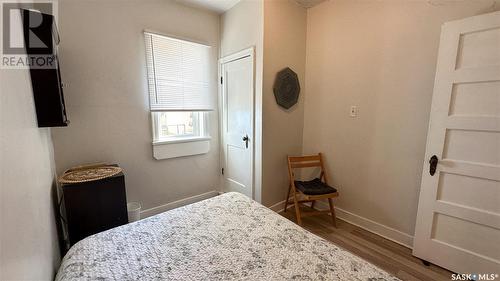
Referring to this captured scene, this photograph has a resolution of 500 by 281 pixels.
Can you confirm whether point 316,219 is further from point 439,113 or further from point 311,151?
point 439,113

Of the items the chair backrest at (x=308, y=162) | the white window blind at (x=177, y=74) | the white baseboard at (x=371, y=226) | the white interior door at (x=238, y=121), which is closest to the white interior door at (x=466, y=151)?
the white baseboard at (x=371, y=226)

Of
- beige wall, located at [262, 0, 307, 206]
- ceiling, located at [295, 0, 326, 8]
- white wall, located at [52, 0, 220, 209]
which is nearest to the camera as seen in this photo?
white wall, located at [52, 0, 220, 209]

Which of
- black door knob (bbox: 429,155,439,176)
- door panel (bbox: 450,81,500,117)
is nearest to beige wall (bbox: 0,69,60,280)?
black door knob (bbox: 429,155,439,176)

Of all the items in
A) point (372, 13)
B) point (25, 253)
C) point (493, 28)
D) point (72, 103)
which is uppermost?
point (372, 13)

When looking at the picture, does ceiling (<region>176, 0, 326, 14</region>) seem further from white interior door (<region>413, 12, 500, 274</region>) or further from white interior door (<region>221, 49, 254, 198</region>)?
white interior door (<region>413, 12, 500, 274</region>)

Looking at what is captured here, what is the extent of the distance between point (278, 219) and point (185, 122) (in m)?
1.98

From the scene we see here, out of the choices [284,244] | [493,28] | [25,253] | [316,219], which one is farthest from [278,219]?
[493,28]

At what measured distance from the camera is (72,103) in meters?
2.01

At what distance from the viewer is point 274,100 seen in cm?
250

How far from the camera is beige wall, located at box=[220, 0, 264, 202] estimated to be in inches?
92.3

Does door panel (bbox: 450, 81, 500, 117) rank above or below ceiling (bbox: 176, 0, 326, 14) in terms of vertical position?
below

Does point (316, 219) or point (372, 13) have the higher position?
point (372, 13)

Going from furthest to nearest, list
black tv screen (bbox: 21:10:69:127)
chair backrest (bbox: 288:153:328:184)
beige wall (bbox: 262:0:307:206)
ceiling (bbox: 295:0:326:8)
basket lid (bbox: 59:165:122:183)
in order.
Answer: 1. chair backrest (bbox: 288:153:328:184)
2. ceiling (bbox: 295:0:326:8)
3. beige wall (bbox: 262:0:307:206)
4. basket lid (bbox: 59:165:122:183)
5. black tv screen (bbox: 21:10:69:127)

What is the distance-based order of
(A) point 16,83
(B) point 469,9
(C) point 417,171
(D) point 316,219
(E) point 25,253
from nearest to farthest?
(E) point 25,253, (A) point 16,83, (B) point 469,9, (C) point 417,171, (D) point 316,219
